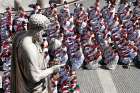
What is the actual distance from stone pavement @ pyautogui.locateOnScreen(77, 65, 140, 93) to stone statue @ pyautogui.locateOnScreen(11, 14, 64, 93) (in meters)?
6.88

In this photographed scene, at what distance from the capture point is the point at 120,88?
40.6 ft

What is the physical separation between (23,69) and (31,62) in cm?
20

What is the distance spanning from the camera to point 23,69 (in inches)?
206

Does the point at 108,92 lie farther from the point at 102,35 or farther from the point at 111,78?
the point at 102,35

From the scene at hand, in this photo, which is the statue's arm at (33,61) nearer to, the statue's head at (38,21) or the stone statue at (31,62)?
the stone statue at (31,62)

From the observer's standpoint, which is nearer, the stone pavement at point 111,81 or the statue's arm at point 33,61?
the statue's arm at point 33,61

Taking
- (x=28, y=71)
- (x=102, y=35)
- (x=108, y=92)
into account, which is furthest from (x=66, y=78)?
(x=28, y=71)

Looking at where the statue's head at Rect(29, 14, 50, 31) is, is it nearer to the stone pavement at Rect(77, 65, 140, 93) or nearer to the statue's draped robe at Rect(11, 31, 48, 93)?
the statue's draped robe at Rect(11, 31, 48, 93)

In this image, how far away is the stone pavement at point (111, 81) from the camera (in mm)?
12273

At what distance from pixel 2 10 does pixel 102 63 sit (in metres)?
6.21

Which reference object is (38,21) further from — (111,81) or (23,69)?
(111,81)

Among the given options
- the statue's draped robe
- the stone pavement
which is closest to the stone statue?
the statue's draped robe

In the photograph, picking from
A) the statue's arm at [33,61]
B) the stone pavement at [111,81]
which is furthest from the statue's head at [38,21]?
the stone pavement at [111,81]

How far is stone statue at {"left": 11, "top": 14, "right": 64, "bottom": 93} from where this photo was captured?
5.09m
